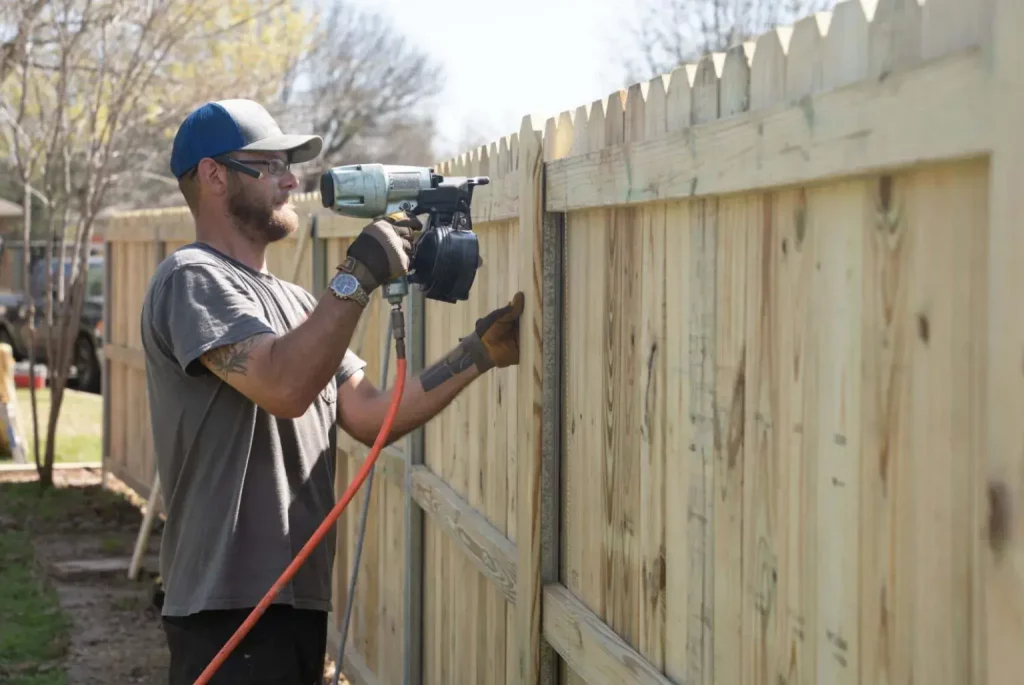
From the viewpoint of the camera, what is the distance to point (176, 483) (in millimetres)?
3154

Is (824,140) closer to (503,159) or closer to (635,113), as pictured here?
(635,113)

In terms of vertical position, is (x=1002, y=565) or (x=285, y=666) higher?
(x=1002, y=565)

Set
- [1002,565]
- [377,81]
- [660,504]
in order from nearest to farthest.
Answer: [1002,565], [660,504], [377,81]

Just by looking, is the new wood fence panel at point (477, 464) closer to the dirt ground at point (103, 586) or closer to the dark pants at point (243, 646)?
the dark pants at point (243, 646)

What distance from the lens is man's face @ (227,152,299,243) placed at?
132 inches

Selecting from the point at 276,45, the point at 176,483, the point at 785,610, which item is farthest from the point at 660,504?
the point at 276,45

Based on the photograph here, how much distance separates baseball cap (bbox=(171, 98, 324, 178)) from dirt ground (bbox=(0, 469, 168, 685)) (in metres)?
3.52

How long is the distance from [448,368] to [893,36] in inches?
77.5

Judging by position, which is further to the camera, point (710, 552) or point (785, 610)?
point (710, 552)

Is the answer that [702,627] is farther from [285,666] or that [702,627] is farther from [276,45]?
[276,45]

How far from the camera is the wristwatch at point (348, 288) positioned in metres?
2.82

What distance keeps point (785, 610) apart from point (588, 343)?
3.66ft

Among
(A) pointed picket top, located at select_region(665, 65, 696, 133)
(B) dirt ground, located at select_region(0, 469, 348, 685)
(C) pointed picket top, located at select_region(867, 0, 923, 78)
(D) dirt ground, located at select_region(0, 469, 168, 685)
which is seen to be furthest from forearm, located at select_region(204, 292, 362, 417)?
(D) dirt ground, located at select_region(0, 469, 168, 685)

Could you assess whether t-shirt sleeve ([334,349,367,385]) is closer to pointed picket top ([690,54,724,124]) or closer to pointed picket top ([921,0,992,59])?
pointed picket top ([690,54,724,124])
